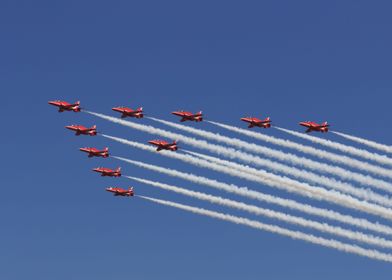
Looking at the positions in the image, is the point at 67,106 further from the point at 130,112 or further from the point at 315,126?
the point at 315,126

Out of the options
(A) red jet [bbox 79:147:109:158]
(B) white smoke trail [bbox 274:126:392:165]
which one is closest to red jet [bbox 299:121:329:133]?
(B) white smoke trail [bbox 274:126:392:165]

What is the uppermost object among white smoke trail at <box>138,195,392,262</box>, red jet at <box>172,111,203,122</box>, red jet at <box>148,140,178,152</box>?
red jet at <box>172,111,203,122</box>

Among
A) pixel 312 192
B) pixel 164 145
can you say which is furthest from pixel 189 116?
pixel 312 192

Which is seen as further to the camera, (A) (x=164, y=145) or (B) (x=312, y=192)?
(A) (x=164, y=145)

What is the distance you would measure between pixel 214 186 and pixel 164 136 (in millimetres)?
15741

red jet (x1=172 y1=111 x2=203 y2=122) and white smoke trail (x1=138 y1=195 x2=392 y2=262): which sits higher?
red jet (x1=172 y1=111 x2=203 y2=122)

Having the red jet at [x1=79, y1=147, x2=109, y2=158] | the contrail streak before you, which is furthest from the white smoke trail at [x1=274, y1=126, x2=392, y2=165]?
the red jet at [x1=79, y1=147, x2=109, y2=158]

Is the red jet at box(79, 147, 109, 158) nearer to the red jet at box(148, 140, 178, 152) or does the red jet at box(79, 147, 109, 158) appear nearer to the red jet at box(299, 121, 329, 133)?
the red jet at box(148, 140, 178, 152)

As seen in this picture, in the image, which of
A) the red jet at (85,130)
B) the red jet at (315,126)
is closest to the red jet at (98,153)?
the red jet at (85,130)

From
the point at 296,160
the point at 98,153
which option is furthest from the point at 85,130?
the point at 296,160

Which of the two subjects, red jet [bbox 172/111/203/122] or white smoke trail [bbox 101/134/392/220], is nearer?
white smoke trail [bbox 101/134/392/220]

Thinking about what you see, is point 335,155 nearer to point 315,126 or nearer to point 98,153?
point 315,126

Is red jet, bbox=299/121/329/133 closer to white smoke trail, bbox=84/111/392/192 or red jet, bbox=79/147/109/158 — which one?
white smoke trail, bbox=84/111/392/192

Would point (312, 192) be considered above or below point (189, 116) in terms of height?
below
